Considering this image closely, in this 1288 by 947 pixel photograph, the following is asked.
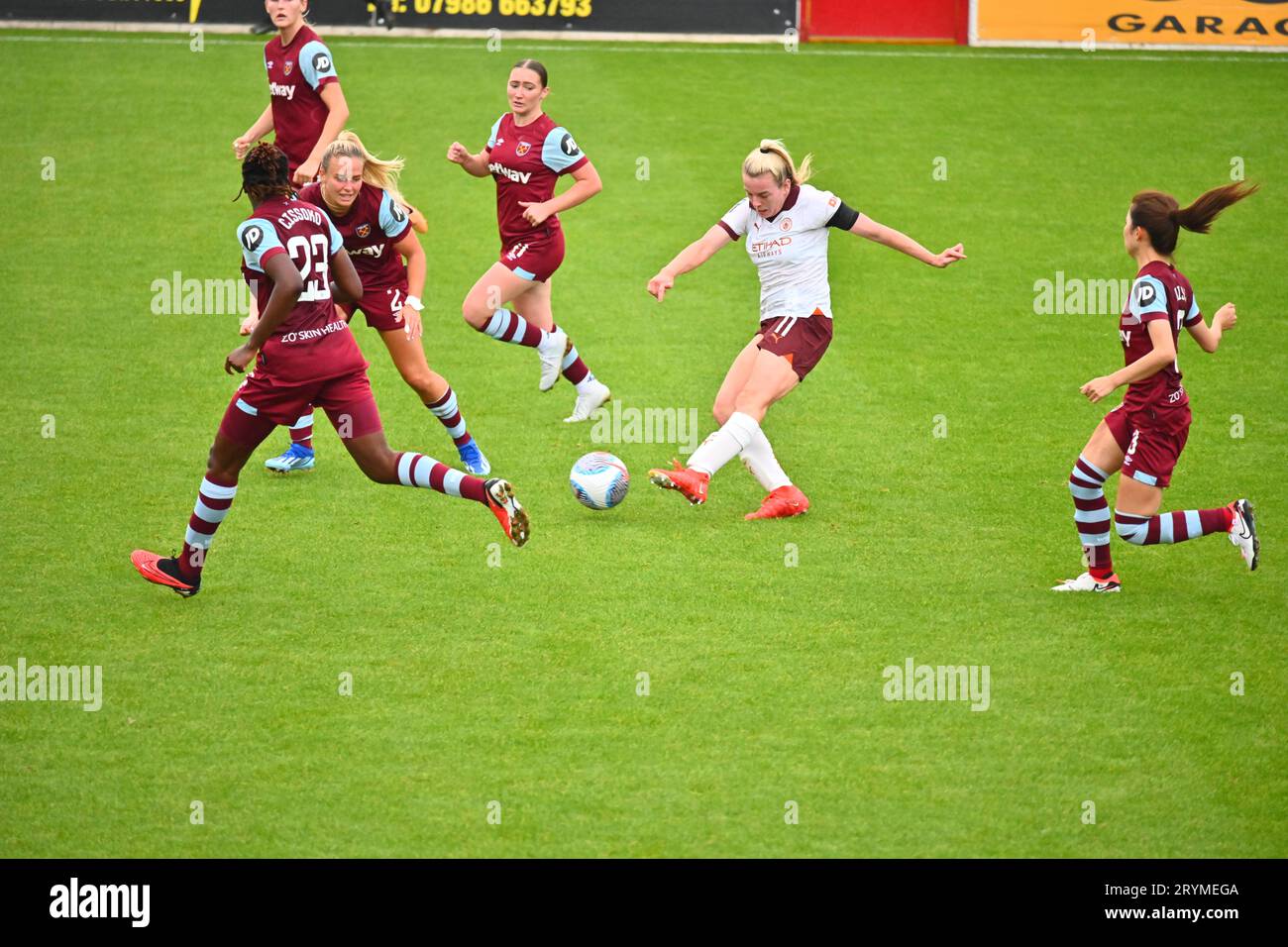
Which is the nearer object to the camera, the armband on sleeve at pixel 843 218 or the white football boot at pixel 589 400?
the armband on sleeve at pixel 843 218

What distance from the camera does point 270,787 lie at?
6.09 metres

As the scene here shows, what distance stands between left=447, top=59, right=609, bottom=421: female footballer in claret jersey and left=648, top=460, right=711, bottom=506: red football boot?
94.2 inches

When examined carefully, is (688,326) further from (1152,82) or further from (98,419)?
(1152,82)

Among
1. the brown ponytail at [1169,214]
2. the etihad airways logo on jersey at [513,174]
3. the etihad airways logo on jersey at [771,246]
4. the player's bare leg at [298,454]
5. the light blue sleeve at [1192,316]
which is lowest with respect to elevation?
the player's bare leg at [298,454]

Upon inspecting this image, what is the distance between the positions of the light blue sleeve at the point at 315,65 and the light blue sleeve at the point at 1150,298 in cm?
601

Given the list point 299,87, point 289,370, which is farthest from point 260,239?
point 299,87

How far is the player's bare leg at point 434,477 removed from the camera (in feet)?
25.6

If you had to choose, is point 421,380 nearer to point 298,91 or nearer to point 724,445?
point 724,445

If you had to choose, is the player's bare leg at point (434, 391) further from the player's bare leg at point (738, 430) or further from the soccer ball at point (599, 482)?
the player's bare leg at point (738, 430)

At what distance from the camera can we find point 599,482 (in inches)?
360

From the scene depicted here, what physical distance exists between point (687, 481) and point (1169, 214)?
3.05m

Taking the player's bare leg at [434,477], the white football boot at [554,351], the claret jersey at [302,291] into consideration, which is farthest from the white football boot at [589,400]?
the claret jersey at [302,291]

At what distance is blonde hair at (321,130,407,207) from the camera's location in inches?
335

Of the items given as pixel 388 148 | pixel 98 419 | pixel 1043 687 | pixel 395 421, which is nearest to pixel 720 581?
pixel 1043 687
